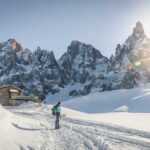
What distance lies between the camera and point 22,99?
211 ft

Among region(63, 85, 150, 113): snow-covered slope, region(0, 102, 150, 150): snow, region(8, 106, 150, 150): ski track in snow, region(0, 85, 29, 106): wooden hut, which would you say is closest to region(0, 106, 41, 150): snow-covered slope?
region(0, 102, 150, 150): snow

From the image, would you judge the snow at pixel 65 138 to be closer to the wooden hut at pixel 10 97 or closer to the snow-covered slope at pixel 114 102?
the wooden hut at pixel 10 97

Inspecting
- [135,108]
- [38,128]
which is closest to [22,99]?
[135,108]

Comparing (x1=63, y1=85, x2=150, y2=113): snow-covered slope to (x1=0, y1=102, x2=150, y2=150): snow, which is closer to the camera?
(x1=0, y1=102, x2=150, y2=150): snow

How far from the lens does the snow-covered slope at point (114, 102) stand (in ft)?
229

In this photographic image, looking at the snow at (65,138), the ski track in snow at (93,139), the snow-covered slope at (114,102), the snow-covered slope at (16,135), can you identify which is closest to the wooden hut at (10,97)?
the snow-covered slope at (114,102)

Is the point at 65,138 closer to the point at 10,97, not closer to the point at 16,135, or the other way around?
the point at 16,135

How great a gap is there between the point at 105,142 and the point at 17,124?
277 inches

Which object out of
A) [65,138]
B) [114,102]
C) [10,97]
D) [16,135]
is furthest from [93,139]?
[114,102]

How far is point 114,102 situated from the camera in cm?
7756

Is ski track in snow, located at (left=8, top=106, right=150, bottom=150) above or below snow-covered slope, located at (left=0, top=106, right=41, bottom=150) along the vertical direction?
below

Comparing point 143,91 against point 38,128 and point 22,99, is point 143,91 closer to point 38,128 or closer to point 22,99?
point 22,99

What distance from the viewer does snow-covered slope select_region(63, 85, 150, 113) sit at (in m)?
69.9

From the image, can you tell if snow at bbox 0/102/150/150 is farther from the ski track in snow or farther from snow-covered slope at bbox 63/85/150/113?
snow-covered slope at bbox 63/85/150/113
